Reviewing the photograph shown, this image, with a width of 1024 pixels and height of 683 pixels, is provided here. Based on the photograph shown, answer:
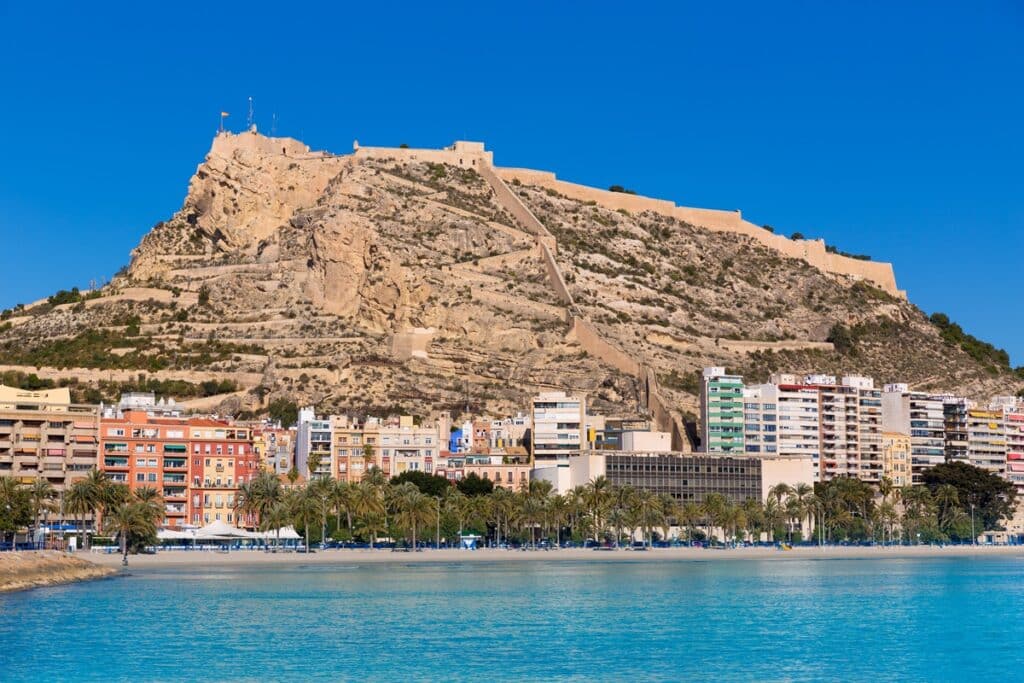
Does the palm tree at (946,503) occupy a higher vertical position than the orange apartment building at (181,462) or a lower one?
lower

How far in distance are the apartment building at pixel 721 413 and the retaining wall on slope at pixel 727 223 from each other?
48705 mm

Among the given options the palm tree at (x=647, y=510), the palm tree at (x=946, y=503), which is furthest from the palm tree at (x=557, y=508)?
the palm tree at (x=946, y=503)

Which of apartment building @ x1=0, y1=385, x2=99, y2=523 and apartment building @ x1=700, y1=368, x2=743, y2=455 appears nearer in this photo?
apartment building @ x1=0, y1=385, x2=99, y2=523

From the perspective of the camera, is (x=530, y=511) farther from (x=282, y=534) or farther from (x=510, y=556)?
(x=282, y=534)

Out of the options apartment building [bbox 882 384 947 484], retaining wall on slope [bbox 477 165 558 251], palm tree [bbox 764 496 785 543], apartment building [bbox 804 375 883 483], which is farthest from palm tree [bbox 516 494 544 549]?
retaining wall on slope [bbox 477 165 558 251]

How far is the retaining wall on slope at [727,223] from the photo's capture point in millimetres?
171500

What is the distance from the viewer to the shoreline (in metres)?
71.5

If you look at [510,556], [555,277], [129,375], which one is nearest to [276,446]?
[129,375]

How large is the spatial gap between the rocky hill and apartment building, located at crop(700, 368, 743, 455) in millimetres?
3119

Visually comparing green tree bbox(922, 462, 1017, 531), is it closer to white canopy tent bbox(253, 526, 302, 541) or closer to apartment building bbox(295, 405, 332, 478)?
apartment building bbox(295, 405, 332, 478)

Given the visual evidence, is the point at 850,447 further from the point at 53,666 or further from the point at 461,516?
the point at 53,666

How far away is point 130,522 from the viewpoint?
299 ft

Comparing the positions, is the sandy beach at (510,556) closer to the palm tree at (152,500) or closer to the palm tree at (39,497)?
the palm tree at (152,500)

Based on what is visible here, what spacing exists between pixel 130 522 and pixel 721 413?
53086 millimetres
